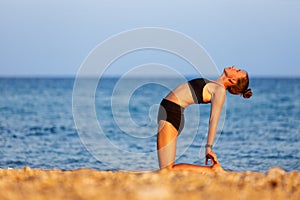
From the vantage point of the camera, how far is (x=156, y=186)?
16.6 ft

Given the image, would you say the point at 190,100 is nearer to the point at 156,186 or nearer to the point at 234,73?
the point at 234,73

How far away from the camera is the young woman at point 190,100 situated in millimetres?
7035

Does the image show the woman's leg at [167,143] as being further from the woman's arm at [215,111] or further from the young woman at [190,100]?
the woman's arm at [215,111]

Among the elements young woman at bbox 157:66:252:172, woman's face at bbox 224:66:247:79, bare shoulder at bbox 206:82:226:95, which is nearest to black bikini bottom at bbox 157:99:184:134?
young woman at bbox 157:66:252:172

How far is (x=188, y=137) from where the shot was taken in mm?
18391

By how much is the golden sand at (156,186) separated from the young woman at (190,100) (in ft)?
2.67

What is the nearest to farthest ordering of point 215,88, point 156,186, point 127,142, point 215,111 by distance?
point 156,186
point 215,111
point 215,88
point 127,142

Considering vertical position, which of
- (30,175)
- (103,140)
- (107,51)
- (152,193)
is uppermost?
(107,51)

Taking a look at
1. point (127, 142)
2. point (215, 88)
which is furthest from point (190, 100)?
point (127, 142)

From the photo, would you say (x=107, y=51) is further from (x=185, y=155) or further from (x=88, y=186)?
(x=185, y=155)

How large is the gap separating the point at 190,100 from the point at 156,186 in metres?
2.36

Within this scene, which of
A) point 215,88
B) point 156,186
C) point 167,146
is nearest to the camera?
point 156,186

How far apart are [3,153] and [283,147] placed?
24.6 ft

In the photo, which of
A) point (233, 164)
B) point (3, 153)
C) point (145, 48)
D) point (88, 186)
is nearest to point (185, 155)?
point (233, 164)
